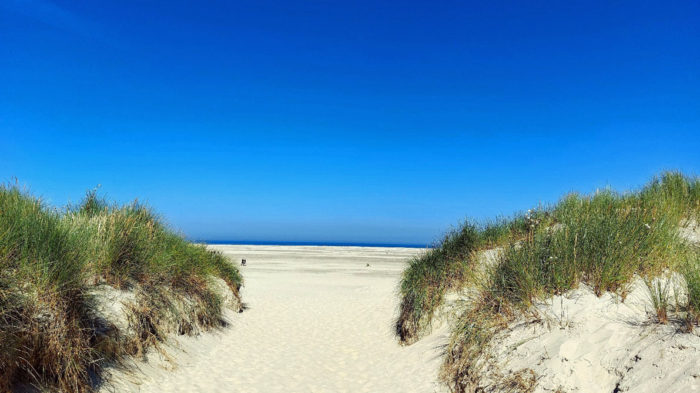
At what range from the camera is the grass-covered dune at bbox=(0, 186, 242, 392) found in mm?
4660

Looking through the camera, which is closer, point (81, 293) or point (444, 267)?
point (81, 293)

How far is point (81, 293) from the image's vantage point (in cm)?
571

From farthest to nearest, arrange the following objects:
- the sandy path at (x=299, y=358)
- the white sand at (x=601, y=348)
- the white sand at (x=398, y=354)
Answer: the sandy path at (x=299, y=358) → the white sand at (x=398, y=354) → the white sand at (x=601, y=348)

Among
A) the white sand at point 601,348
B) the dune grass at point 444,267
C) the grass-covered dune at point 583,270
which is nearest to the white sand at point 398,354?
the white sand at point 601,348

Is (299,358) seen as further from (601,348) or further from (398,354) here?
(601,348)

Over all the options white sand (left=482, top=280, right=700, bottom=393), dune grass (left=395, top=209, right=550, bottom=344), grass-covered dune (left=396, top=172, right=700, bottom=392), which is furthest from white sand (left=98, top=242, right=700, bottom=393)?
dune grass (left=395, top=209, right=550, bottom=344)

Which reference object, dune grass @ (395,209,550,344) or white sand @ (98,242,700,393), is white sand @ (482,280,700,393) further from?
dune grass @ (395,209,550,344)

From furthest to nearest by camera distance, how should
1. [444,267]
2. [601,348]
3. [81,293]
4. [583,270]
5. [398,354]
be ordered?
[444,267]
[398,354]
[583,270]
[81,293]
[601,348]

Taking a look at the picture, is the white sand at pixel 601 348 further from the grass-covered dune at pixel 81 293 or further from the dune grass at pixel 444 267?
the grass-covered dune at pixel 81 293

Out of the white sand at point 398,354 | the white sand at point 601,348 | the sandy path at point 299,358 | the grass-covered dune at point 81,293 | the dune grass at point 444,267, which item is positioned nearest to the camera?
the white sand at point 601,348

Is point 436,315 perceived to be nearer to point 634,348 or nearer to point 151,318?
point 634,348

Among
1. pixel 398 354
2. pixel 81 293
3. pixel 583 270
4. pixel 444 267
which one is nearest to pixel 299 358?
pixel 398 354

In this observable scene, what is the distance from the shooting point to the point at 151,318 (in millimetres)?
7434

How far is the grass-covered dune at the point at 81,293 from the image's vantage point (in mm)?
4660
